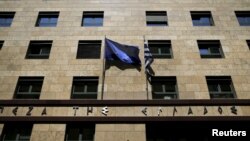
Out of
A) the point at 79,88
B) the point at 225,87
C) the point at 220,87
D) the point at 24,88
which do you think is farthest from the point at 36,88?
the point at 225,87

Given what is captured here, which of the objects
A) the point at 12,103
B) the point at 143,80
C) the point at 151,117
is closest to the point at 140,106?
the point at 151,117

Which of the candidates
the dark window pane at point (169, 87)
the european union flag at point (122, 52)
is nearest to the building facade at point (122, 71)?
the dark window pane at point (169, 87)

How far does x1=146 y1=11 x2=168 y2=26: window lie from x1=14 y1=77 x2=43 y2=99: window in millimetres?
8511

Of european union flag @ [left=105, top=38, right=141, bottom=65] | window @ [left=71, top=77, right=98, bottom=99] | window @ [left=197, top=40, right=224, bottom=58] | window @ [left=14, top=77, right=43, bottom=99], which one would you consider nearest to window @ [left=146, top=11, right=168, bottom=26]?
window @ [left=197, top=40, right=224, bottom=58]

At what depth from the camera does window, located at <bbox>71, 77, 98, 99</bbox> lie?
1574cm

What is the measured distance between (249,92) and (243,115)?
67.5 inches

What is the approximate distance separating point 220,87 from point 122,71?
5714mm

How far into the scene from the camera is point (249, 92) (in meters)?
15.4

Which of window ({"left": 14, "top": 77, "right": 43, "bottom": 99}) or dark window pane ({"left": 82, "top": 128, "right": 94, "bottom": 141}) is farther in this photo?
window ({"left": 14, "top": 77, "right": 43, "bottom": 99})

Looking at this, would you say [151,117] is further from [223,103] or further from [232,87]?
[232,87]

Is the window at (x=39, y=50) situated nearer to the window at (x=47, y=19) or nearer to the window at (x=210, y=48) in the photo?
the window at (x=47, y=19)

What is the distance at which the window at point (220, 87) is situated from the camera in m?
15.8

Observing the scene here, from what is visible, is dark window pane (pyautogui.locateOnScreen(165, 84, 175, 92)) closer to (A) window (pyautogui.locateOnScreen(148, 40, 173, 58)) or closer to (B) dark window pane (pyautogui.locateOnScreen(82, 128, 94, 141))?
(A) window (pyautogui.locateOnScreen(148, 40, 173, 58))

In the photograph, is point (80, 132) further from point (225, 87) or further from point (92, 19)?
point (92, 19)
